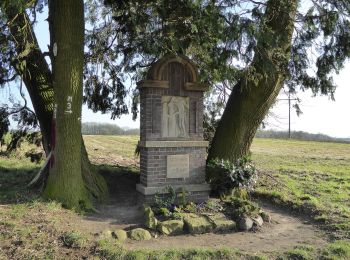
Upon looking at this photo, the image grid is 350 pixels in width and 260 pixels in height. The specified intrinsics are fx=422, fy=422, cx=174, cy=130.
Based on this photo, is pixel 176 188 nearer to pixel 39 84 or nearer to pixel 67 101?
pixel 67 101

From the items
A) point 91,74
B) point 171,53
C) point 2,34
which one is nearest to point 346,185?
point 171,53

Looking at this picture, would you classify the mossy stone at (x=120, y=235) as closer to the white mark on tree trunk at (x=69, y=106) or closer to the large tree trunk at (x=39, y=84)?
the large tree trunk at (x=39, y=84)

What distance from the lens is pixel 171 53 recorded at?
30.9ft

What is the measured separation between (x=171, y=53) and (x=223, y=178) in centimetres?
309

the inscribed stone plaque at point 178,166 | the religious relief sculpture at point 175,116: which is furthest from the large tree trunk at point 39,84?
the religious relief sculpture at point 175,116

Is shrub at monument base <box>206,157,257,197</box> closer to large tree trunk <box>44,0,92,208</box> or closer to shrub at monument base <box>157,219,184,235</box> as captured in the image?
shrub at monument base <box>157,219,184,235</box>

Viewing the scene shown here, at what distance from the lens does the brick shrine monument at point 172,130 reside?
9180mm

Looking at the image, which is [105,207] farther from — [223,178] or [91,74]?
[91,74]

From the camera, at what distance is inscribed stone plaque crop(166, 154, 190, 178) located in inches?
367

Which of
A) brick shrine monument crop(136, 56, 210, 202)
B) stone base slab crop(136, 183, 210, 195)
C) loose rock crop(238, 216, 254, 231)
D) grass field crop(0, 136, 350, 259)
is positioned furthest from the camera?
brick shrine monument crop(136, 56, 210, 202)

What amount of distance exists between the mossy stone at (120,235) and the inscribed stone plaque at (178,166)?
8.32 ft

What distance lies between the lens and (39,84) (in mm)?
10758

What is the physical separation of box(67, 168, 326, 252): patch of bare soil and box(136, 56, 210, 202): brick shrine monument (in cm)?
84

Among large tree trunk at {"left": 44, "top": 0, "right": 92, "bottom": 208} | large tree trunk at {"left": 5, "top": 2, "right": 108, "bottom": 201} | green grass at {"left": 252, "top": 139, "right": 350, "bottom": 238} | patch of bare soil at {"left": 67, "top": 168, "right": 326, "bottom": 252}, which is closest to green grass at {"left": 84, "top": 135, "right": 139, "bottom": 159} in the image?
large tree trunk at {"left": 5, "top": 2, "right": 108, "bottom": 201}
